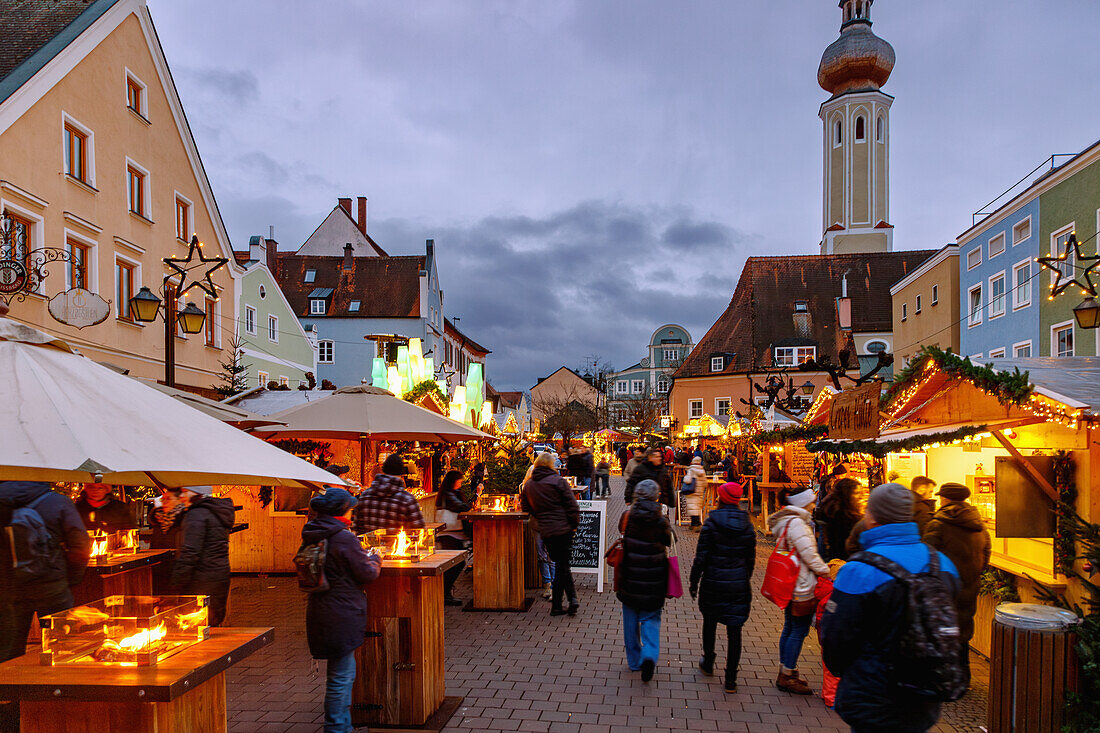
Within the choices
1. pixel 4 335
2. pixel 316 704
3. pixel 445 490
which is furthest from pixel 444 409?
pixel 4 335

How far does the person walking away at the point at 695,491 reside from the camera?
16.4 m

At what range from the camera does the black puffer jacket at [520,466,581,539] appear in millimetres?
8734

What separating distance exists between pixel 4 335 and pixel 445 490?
7360 mm

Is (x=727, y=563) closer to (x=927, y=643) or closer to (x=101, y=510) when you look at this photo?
(x=927, y=643)

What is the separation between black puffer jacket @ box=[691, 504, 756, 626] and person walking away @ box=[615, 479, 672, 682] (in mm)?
325

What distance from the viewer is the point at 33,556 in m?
4.64

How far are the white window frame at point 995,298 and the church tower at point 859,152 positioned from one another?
101 feet

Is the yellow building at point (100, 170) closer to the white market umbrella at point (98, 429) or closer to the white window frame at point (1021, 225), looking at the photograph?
the white market umbrella at point (98, 429)

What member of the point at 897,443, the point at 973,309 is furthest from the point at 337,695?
the point at 973,309

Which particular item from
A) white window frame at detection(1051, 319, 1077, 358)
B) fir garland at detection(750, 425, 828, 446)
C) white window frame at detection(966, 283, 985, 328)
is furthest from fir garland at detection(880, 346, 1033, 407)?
white window frame at detection(966, 283, 985, 328)

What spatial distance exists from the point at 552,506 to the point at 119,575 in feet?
15.1

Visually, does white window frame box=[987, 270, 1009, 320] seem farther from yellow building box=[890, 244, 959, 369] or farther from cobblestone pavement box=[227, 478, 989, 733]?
cobblestone pavement box=[227, 478, 989, 733]

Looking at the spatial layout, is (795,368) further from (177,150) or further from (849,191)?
(177,150)

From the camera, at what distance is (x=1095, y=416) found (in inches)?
203
